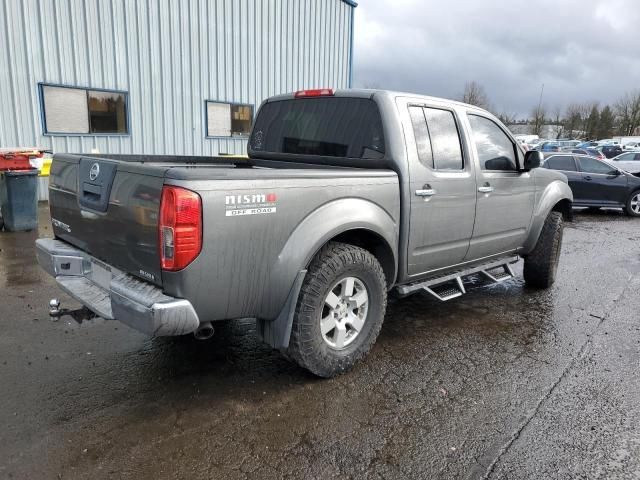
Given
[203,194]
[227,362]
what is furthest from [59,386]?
[203,194]

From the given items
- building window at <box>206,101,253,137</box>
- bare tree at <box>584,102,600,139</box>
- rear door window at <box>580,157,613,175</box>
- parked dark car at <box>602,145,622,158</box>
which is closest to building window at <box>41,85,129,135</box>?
building window at <box>206,101,253,137</box>

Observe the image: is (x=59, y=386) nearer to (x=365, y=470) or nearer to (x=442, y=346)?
(x=365, y=470)

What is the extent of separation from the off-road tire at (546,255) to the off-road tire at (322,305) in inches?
112

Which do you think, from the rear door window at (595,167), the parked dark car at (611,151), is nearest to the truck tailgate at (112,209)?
the rear door window at (595,167)

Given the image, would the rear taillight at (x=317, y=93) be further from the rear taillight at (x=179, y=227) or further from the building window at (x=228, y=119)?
the building window at (x=228, y=119)

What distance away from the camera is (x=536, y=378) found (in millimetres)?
3600

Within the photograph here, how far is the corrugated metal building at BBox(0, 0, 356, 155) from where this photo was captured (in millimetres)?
9492

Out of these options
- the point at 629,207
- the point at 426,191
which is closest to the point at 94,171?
the point at 426,191

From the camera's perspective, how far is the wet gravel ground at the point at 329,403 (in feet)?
8.49

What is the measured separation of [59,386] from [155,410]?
29.3 inches

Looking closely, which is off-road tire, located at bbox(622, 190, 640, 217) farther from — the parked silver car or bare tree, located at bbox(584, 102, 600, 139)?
bare tree, located at bbox(584, 102, 600, 139)

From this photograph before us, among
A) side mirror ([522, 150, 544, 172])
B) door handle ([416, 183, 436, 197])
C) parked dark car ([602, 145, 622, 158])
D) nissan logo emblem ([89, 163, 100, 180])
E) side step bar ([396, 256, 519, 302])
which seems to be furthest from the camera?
parked dark car ([602, 145, 622, 158])

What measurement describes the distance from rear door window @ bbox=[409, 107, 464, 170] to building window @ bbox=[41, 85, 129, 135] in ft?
28.3

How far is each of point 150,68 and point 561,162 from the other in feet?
35.6
